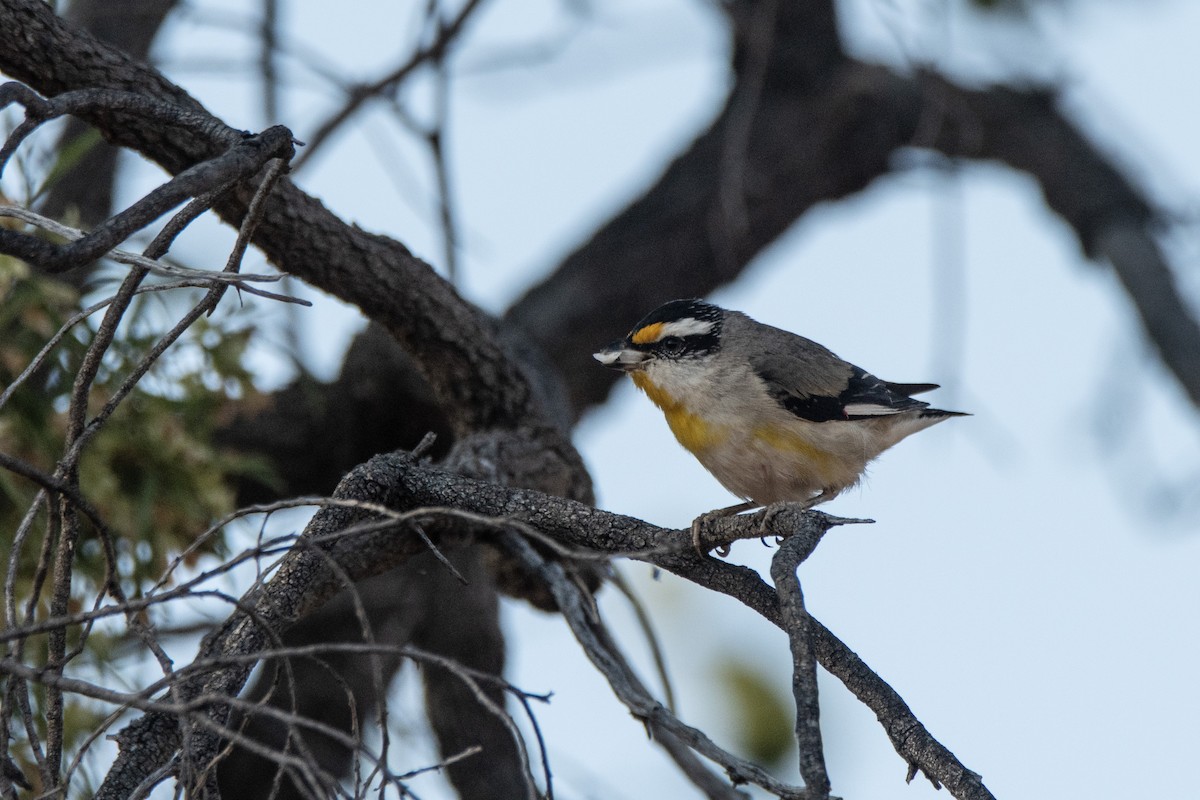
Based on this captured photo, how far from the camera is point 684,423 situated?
4.33 meters

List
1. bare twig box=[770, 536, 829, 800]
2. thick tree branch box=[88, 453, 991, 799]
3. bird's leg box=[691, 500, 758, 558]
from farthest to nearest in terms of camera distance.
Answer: bird's leg box=[691, 500, 758, 558] < thick tree branch box=[88, 453, 991, 799] < bare twig box=[770, 536, 829, 800]

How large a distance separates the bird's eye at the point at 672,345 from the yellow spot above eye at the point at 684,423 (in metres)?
0.12

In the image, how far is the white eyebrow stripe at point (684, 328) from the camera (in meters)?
4.51

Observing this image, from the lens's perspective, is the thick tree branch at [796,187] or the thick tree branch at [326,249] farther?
the thick tree branch at [796,187]

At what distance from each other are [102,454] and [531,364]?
1502 millimetres

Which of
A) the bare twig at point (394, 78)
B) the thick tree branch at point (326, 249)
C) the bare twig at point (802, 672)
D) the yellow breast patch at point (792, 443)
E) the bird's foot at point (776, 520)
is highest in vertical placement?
the bare twig at point (394, 78)

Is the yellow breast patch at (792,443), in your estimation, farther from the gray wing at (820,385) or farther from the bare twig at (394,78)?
the bare twig at (394,78)

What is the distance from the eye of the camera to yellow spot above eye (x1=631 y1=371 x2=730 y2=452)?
4184mm

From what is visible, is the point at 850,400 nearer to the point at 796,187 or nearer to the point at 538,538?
the point at 796,187

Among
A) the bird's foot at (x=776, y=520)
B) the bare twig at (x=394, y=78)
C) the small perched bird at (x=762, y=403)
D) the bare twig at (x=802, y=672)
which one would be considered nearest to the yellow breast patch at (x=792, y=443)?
the small perched bird at (x=762, y=403)

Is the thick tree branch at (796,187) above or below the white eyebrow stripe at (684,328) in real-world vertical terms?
above

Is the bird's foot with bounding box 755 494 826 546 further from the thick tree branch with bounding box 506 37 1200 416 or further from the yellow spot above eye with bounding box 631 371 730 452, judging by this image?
the thick tree branch with bounding box 506 37 1200 416

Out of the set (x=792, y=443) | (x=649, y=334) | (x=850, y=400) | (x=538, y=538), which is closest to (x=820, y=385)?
(x=850, y=400)

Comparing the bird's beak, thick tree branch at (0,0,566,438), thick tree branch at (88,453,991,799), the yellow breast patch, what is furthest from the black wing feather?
thick tree branch at (88,453,991,799)
